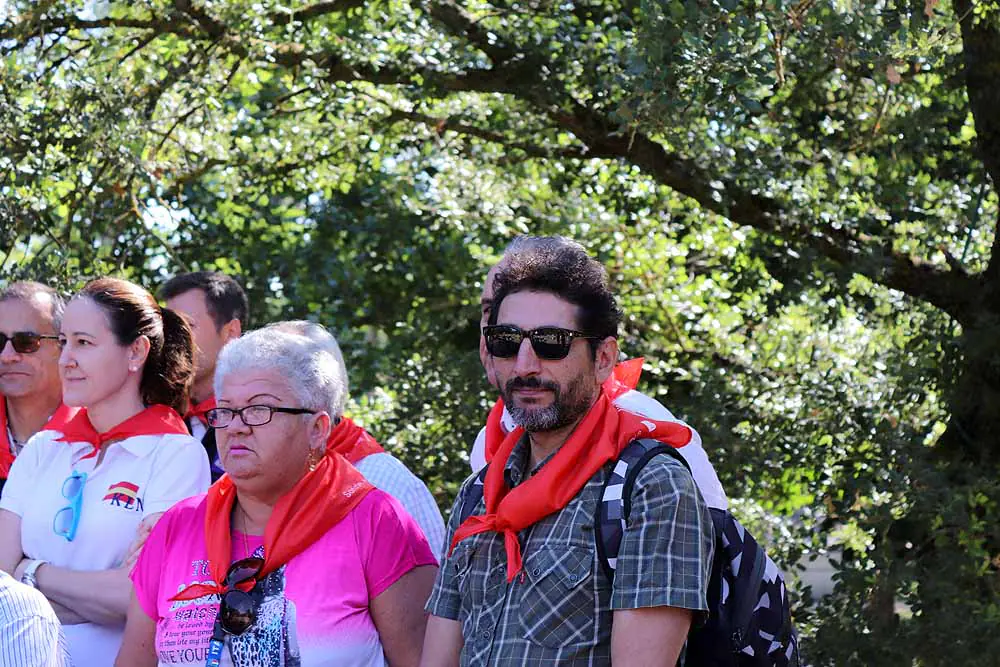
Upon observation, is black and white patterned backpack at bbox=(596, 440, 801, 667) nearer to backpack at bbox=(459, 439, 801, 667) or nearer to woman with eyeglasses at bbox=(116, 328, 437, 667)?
backpack at bbox=(459, 439, 801, 667)

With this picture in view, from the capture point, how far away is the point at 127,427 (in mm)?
3879

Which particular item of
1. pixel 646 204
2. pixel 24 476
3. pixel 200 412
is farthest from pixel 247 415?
pixel 646 204

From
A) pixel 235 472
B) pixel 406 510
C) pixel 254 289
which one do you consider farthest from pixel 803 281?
pixel 235 472

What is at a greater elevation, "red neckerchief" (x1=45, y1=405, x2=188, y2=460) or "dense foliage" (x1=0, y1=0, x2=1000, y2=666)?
"dense foliage" (x1=0, y1=0, x2=1000, y2=666)

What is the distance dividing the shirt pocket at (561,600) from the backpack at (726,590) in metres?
0.05

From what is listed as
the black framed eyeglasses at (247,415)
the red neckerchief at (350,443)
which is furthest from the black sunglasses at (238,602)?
the red neckerchief at (350,443)

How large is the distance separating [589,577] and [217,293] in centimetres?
248

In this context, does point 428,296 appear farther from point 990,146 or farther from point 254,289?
point 990,146

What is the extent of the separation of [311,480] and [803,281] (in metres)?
4.51

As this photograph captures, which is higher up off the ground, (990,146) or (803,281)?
(990,146)

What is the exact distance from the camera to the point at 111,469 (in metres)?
3.82

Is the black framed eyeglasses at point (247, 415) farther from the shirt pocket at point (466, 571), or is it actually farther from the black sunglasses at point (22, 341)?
the black sunglasses at point (22, 341)

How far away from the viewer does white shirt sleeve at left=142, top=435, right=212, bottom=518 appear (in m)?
3.75

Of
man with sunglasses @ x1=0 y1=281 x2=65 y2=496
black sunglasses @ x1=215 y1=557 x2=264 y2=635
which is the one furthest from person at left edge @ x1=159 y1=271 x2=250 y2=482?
black sunglasses @ x1=215 y1=557 x2=264 y2=635
